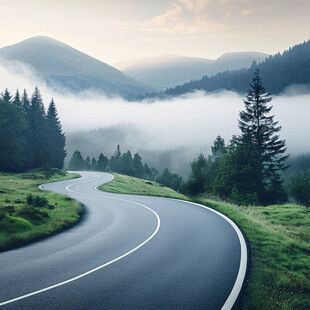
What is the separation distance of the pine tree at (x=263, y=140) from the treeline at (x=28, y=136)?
47.0 metres

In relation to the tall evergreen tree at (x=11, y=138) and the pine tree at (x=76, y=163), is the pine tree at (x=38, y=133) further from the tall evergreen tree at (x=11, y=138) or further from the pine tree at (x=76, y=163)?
the pine tree at (x=76, y=163)

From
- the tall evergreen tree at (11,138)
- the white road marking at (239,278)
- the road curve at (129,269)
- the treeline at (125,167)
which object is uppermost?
the tall evergreen tree at (11,138)

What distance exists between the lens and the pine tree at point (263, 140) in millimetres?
39906

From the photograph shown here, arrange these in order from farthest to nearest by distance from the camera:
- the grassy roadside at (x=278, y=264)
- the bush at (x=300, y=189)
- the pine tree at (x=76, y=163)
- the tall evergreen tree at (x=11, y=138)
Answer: the pine tree at (x=76, y=163) → the tall evergreen tree at (x=11, y=138) → the bush at (x=300, y=189) → the grassy roadside at (x=278, y=264)

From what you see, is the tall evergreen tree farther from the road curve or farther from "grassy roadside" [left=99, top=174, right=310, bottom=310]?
"grassy roadside" [left=99, top=174, right=310, bottom=310]

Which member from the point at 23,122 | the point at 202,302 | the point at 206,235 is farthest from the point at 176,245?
the point at 23,122

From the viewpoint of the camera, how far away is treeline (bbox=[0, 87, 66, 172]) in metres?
59.3

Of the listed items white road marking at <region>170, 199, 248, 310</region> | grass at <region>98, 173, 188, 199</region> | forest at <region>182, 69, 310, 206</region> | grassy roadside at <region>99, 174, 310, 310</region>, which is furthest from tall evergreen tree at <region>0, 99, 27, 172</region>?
white road marking at <region>170, 199, 248, 310</region>

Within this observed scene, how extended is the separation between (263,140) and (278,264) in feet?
118

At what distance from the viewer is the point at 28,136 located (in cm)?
6875

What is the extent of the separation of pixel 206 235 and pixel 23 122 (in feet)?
200

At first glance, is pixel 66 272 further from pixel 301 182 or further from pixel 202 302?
pixel 301 182

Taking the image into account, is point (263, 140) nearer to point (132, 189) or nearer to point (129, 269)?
point (132, 189)

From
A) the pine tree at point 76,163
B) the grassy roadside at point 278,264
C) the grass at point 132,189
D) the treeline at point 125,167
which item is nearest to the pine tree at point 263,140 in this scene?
the grass at point 132,189
